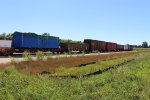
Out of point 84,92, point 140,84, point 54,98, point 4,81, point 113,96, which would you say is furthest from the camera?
point 140,84

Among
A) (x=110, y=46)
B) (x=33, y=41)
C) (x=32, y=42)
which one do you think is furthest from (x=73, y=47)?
(x=110, y=46)

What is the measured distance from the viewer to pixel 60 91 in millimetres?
15383

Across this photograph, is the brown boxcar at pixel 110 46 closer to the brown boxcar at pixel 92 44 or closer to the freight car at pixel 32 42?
the brown boxcar at pixel 92 44

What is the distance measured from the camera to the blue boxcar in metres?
56.3

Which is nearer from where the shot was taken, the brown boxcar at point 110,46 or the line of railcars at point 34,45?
the line of railcars at point 34,45

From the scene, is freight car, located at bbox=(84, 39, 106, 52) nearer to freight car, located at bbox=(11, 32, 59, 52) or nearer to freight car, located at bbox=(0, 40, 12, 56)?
freight car, located at bbox=(11, 32, 59, 52)

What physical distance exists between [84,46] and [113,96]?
71.0 meters

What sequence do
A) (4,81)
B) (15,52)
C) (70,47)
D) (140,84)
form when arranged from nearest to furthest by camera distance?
(4,81) < (140,84) < (15,52) < (70,47)

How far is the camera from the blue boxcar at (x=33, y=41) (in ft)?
185

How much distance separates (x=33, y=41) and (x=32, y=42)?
13.2 inches

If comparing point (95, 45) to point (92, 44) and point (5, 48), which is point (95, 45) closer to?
point (92, 44)

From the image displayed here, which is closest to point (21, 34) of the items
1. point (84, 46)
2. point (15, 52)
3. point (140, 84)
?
point (15, 52)

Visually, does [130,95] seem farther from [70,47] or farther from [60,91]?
[70,47]

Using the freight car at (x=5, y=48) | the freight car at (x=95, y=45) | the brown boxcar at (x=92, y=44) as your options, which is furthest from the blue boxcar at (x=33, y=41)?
the freight car at (x=95, y=45)
